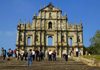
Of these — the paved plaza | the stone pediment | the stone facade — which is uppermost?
the stone pediment

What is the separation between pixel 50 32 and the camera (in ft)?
146

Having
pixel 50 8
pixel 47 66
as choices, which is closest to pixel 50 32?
pixel 50 8

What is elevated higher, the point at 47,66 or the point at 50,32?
the point at 50,32

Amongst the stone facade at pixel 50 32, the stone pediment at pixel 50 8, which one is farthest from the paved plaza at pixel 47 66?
the stone pediment at pixel 50 8

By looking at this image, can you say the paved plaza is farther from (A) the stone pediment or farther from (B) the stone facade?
(A) the stone pediment

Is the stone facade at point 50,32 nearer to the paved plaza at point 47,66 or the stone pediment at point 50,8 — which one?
the stone pediment at point 50,8

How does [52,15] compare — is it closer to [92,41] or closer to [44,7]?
[44,7]

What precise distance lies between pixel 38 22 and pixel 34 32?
9.90 ft

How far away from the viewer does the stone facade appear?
43.2 metres

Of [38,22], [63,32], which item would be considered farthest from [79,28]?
[38,22]

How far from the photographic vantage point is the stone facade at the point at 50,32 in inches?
1702

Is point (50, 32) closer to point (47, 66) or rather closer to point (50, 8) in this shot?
point (50, 8)

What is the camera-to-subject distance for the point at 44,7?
46062 millimetres

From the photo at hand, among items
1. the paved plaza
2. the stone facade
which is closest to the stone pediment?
the stone facade
